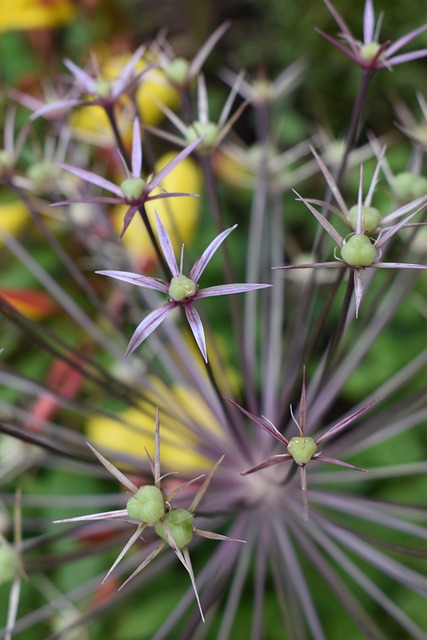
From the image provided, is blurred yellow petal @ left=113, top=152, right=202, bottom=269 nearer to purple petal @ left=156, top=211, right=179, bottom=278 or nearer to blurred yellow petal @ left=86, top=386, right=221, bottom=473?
blurred yellow petal @ left=86, top=386, right=221, bottom=473

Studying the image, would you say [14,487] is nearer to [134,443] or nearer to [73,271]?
[134,443]

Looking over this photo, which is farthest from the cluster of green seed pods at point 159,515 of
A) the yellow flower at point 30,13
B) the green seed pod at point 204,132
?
the yellow flower at point 30,13

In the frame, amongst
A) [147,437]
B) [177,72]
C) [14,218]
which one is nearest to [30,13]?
[14,218]

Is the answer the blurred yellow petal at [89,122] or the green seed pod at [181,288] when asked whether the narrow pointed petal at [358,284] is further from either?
the blurred yellow petal at [89,122]

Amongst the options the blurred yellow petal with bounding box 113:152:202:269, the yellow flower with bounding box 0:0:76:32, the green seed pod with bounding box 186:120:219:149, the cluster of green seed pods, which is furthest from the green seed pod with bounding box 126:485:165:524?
the yellow flower with bounding box 0:0:76:32

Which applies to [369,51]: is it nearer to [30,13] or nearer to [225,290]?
[225,290]

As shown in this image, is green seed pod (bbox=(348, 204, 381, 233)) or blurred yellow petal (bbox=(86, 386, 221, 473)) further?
blurred yellow petal (bbox=(86, 386, 221, 473))
